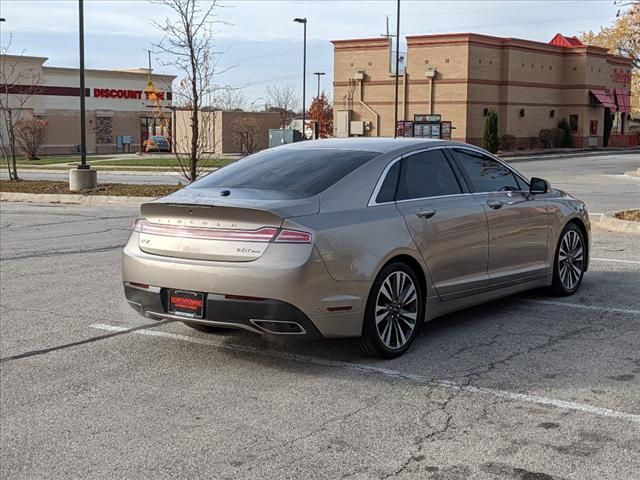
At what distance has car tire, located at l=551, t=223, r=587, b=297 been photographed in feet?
26.2

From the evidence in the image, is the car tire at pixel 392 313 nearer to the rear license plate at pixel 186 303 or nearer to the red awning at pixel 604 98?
the rear license plate at pixel 186 303

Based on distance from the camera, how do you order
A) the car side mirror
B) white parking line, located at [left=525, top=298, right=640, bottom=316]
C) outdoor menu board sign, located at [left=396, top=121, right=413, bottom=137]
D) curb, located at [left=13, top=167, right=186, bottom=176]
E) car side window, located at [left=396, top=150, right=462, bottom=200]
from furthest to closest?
outdoor menu board sign, located at [left=396, top=121, right=413, bottom=137] → curb, located at [left=13, top=167, right=186, bottom=176] → the car side mirror → white parking line, located at [left=525, top=298, right=640, bottom=316] → car side window, located at [left=396, top=150, right=462, bottom=200]

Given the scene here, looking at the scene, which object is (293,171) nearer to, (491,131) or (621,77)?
(491,131)

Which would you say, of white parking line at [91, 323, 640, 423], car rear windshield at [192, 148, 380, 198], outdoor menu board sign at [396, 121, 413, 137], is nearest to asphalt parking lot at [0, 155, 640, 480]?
white parking line at [91, 323, 640, 423]

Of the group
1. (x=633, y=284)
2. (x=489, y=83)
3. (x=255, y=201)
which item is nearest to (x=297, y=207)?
(x=255, y=201)

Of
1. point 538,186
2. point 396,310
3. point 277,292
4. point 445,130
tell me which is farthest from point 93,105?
point 277,292

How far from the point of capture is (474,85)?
47219 millimetres

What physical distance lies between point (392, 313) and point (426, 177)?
133 centimetres

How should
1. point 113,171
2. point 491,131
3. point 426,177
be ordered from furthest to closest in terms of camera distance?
1. point 491,131
2. point 113,171
3. point 426,177

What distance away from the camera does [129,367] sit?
19.6 ft

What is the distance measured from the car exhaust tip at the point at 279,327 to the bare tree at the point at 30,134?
49.5 meters

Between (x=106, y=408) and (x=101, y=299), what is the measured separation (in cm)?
345

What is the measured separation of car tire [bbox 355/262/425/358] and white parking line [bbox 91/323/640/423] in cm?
20

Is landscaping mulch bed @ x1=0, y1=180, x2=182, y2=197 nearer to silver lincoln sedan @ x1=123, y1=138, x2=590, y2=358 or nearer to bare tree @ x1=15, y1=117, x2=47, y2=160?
silver lincoln sedan @ x1=123, y1=138, x2=590, y2=358
